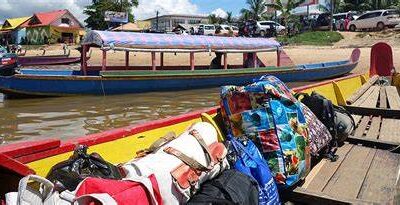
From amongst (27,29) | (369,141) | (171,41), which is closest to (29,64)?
(171,41)

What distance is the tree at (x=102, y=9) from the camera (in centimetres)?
5628

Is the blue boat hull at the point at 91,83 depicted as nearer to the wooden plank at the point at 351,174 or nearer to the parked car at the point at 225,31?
the wooden plank at the point at 351,174

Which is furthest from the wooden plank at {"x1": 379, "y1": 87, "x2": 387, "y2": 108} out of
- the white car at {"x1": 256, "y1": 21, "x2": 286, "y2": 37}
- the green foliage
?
the white car at {"x1": 256, "y1": 21, "x2": 286, "y2": 37}

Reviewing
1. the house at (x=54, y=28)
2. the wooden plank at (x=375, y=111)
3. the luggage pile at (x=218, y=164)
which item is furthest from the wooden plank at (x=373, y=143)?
the house at (x=54, y=28)

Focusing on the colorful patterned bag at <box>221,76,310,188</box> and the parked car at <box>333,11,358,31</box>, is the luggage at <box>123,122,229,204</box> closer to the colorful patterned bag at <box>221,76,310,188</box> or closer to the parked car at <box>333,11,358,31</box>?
the colorful patterned bag at <box>221,76,310,188</box>

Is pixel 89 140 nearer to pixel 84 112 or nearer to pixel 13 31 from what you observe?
pixel 84 112

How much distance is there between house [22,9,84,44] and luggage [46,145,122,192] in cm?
5005

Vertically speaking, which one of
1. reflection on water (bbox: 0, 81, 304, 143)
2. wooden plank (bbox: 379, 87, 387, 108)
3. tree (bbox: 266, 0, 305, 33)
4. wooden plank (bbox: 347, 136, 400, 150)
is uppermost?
tree (bbox: 266, 0, 305, 33)

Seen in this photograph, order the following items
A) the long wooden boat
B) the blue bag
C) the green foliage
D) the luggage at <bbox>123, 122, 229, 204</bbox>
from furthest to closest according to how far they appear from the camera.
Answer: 1. the green foliage
2. the blue bag
3. the long wooden boat
4. the luggage at <bbox>123, 122, 229, 204</bbox>

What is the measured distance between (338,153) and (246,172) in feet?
5.01

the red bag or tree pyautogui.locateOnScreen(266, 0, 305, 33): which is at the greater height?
tree pyautogui.locateOnScreen(266, 0, 305, 33)

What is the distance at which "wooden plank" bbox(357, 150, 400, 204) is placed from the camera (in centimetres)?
287

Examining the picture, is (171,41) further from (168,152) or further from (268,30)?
(268,30)

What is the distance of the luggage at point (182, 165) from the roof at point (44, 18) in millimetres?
52358
